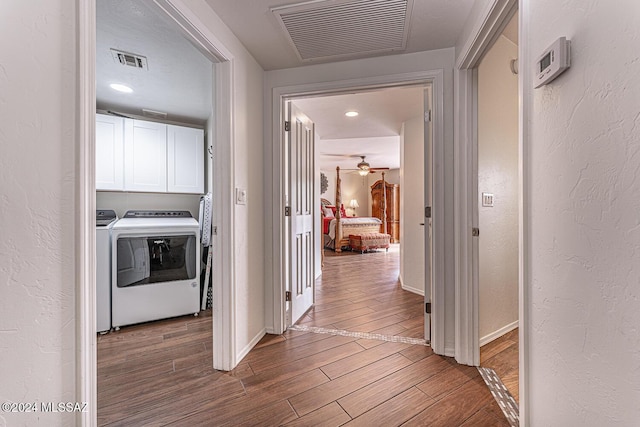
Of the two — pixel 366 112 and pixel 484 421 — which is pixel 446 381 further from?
pixel 366 112

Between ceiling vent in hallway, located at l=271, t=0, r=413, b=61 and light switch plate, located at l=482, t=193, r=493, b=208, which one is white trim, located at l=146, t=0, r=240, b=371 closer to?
ceiling vent in hallway, located at l=271, t=0, r=413, b=61

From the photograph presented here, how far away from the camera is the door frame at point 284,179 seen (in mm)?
1982

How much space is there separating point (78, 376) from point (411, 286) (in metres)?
3.32

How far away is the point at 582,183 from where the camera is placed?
0.78m

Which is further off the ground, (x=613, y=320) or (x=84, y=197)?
(x=84, y=197)

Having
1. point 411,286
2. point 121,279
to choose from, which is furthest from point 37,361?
point 411,286

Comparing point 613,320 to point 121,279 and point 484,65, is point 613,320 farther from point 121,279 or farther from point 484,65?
point 121,279

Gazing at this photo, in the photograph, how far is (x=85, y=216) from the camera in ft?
2.98

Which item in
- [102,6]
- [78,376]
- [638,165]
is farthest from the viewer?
[102,6]

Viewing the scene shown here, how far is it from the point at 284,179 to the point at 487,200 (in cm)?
149

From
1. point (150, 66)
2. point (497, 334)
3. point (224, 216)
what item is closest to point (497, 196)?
point (497, 334)

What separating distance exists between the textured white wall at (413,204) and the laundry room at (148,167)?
2.36m

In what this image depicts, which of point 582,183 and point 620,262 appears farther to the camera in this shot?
→ point 582,183

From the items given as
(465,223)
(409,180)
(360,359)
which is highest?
(409,180)
